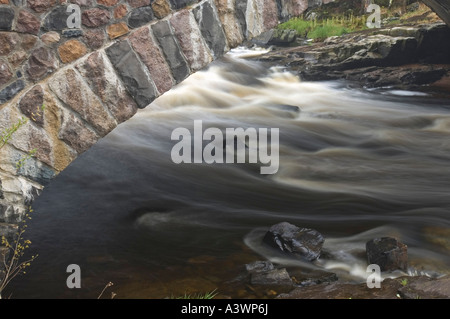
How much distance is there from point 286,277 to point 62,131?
6.01 feet

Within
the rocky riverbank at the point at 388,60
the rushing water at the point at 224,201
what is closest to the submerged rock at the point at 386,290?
the rushing water at the point at 224,201

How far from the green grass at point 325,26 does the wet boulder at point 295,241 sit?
419 inches

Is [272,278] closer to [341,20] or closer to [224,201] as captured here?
[224,201]

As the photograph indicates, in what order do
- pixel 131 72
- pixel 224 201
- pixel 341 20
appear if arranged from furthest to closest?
1. pixel 341 20
2. pixel 224 201
3. pixel 131 72

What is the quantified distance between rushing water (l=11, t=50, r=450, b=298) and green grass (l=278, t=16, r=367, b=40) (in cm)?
542

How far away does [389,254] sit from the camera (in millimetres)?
3900

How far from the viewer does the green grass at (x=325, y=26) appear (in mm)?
14141

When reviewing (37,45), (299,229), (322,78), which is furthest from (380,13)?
(37,45)

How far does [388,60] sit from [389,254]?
9009 millimetres

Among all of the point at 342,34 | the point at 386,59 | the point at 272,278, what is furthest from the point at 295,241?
the point at 342,34

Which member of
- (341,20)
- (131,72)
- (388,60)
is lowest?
(388,60)
